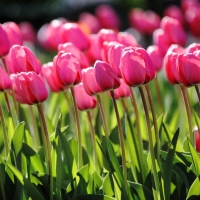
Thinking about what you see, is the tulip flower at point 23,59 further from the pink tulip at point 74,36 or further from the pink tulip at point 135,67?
the pink tulip at point 74,36

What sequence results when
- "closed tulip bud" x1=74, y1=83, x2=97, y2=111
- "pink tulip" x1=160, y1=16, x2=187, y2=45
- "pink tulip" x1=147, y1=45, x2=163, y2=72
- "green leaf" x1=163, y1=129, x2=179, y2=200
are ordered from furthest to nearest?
"pink tulip" x1=160, y1=16, x2=187, y2=45, "pink tulip" x1=147, y1=45, x2=163, y2=72, "closed tulip bud" x1=74, y1=83, x2=97, y2=111, "green leaf" x1=163, y1=129, x2=179, y2=200

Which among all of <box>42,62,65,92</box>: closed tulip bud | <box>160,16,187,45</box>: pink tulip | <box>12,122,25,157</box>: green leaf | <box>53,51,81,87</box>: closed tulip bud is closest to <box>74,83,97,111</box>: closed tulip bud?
<box>42,62,65,92</box>: closed tulip bud

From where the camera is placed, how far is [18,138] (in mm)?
1955

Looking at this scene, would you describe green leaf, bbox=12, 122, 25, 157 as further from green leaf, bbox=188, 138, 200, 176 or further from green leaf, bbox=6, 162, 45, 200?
green leaf, bbox=188, 138, 200, 176

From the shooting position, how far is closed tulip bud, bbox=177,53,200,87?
1821 mm

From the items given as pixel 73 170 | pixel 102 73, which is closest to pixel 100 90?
pixel 102 73

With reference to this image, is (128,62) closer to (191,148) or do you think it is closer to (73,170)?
(191,148)

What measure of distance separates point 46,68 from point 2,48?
0.66 ft

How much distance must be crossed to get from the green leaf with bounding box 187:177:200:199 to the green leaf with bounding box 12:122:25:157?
23.2 inches

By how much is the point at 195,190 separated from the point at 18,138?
0.62 m

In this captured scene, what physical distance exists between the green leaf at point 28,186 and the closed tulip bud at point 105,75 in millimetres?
387

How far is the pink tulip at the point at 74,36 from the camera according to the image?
2826mm

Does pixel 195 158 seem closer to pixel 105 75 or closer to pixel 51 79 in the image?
pixel 105 75

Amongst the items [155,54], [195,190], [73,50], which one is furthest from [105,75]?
[155,54]
